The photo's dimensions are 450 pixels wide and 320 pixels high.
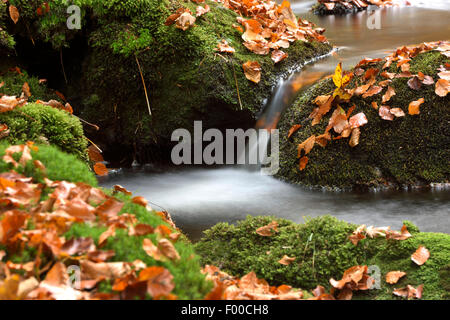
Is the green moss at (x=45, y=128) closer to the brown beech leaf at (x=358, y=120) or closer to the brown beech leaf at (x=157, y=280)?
the brown beech leaf at (x=157, y=280)

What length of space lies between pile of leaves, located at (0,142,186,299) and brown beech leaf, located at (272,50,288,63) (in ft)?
12.7

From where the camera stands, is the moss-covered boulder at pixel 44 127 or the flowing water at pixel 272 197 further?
the flowing water at pixel 272 197

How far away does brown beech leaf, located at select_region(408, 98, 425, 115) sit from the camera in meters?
4.59

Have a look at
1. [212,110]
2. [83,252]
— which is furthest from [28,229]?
[212,110]

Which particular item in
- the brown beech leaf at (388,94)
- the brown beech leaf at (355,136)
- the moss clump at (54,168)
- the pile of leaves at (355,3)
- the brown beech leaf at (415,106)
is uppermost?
the pile of leaves at (355,3)

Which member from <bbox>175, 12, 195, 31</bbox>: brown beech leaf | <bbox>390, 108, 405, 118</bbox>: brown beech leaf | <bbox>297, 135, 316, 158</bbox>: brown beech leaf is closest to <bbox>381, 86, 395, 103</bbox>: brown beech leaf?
<bbox>390, 108, 405, 118</bbox>: brown beech leaf

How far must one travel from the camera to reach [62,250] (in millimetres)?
1938

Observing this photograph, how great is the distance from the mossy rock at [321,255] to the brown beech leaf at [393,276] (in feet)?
0.08

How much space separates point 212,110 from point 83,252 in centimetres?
361

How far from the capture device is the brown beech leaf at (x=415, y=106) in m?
4.59

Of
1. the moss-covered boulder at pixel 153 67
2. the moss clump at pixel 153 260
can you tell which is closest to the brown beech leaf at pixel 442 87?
the moss-covered boulder at pixel 153 67

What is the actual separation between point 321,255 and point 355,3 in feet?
31.7

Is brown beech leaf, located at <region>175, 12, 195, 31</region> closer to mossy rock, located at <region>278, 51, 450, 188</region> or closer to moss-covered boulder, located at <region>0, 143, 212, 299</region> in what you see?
mossy rock, located at <region>278, 51, 450, 188</region>

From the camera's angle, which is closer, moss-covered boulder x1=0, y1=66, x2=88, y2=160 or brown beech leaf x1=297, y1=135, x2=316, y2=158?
moss-covered boulder x1=0, y1=66, x2=88, y2=160
